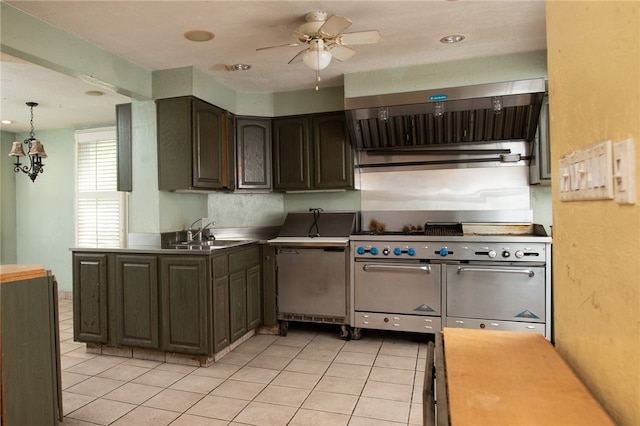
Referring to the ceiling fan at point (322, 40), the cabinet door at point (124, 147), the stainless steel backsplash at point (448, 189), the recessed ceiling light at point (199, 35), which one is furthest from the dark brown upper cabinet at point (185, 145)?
the stainless steel backsplash at point (448, 189)

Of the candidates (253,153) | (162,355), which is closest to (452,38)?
(253,153)

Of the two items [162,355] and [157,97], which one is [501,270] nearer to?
[162,355]

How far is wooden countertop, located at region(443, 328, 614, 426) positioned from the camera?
2.76 feet

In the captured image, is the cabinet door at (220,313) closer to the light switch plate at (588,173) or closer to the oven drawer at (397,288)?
the oven drawer at (397,288)

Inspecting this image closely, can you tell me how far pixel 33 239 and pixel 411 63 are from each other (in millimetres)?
5908

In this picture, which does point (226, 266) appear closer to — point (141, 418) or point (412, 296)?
point (141, 418)

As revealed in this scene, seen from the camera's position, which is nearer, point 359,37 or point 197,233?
→ point 359,37

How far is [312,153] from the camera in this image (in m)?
4.41

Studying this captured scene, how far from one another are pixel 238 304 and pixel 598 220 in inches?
130

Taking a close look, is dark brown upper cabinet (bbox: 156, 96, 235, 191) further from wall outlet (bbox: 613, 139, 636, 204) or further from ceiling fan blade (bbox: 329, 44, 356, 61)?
wall outlet (bbox: 613, 139, 636, 204)

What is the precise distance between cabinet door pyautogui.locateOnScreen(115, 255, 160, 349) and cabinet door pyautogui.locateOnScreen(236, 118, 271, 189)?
1351 millimetres

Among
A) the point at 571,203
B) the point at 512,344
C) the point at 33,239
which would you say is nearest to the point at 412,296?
the point at 512,344

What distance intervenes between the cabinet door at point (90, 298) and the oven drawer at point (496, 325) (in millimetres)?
3082

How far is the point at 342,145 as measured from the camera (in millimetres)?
4301
